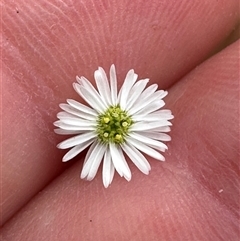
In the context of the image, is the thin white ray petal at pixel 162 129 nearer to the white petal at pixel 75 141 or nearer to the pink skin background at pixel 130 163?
the pink skin background at pixel 130 163

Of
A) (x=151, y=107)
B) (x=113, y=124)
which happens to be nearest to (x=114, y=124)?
(x=113, y=124)

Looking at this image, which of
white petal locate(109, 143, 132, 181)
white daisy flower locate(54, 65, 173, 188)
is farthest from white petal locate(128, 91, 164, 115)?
white petal locate(109, 143, 132, 181)

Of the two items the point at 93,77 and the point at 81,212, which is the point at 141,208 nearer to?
the point at 81,212

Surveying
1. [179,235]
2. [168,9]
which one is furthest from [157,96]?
[179,235]

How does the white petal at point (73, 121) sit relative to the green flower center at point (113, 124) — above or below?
above

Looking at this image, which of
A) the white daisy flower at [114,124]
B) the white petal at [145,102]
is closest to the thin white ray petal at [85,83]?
the white daisy flower at [114,124]

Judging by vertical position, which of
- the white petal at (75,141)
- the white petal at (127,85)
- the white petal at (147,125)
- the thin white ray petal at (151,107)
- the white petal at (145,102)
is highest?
the white petal at (127,85)

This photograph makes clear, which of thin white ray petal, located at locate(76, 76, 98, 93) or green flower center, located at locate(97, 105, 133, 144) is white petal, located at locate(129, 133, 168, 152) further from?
thin white ray petal, located at locate(76, 76, 98, 93)
